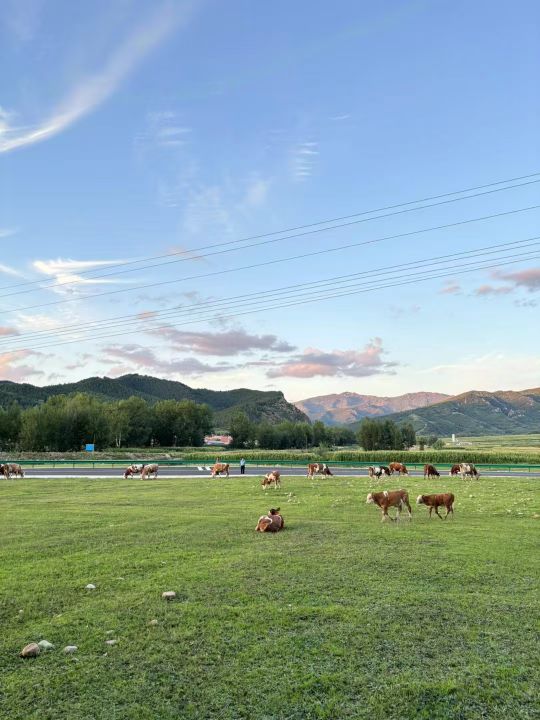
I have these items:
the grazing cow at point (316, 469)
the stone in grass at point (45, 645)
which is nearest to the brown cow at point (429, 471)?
the grazing cow at point (316, 469)

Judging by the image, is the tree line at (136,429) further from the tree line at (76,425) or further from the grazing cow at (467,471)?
the grazing cow at (467,471)

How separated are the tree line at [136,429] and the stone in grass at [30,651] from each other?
110 m

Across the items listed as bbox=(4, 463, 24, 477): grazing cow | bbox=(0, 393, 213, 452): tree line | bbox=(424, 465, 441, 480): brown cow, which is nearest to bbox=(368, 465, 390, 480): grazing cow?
bbox=(424, 465, 441, 480): brown cow

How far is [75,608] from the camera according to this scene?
30.4 feet

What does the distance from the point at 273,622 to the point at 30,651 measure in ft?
12.0

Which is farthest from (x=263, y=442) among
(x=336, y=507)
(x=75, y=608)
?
(x=75, y=608)

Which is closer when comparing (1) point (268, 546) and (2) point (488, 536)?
(1) point (268, 546)

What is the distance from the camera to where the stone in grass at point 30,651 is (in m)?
7.30

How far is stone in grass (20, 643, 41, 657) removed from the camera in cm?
730

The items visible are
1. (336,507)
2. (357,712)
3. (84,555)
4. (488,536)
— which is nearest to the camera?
(357,712)

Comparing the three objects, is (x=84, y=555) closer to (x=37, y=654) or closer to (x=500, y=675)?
(x=37, y=654)

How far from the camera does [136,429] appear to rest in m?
136

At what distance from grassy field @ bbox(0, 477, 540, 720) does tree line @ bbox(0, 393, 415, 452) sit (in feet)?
329

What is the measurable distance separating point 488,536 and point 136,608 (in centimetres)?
1141
